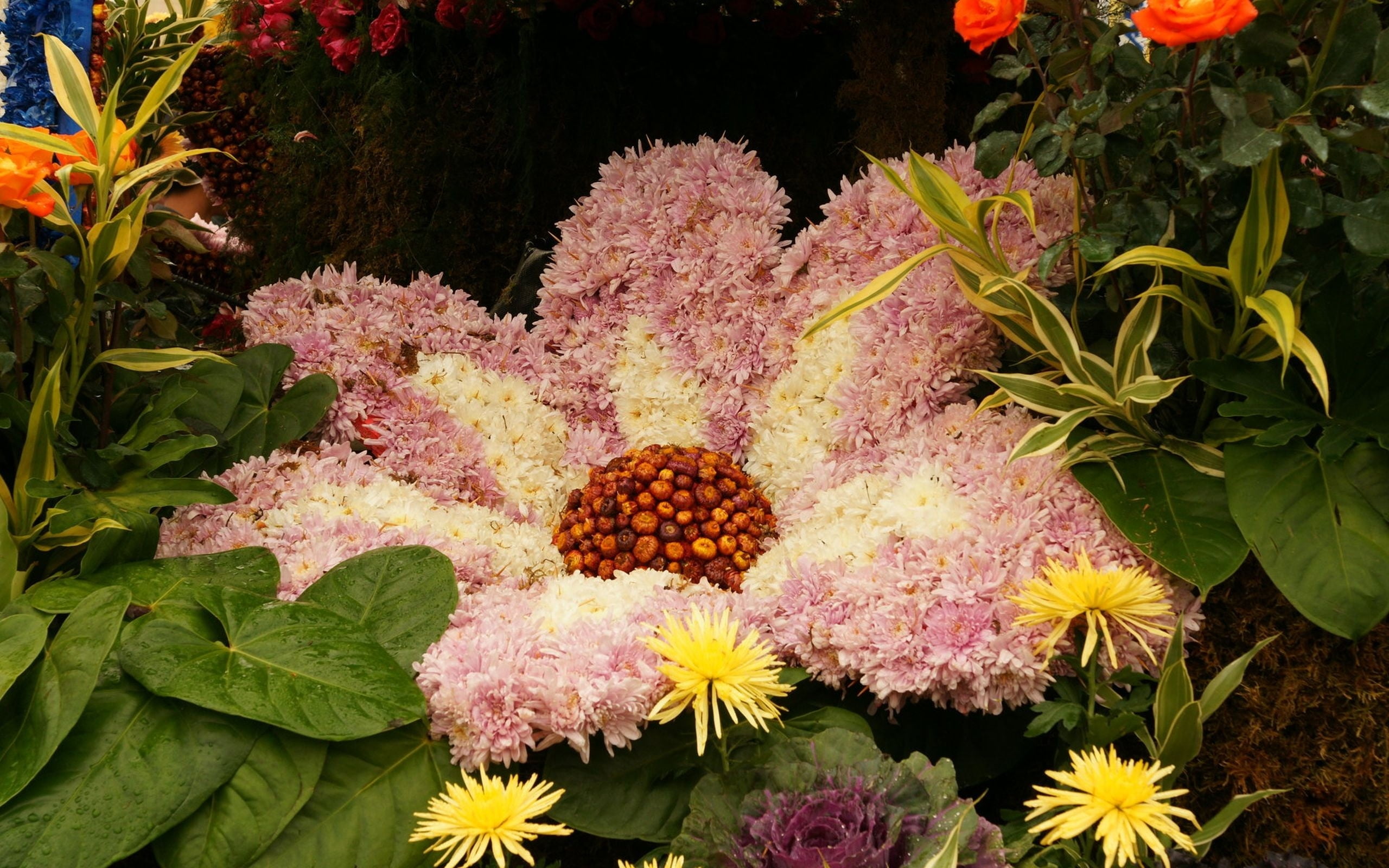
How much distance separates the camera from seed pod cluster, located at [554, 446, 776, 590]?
6.66 ft

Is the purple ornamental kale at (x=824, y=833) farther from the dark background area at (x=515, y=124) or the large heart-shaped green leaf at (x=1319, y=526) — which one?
the dark background area at (x=515, y=124)

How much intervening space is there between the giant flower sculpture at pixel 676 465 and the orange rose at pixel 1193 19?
46 cm

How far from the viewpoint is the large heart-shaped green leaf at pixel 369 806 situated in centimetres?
137

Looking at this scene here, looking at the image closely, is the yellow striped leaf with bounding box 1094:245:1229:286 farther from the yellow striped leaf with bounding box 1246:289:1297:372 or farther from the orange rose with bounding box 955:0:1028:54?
the orange rose with bounding box 955:0:1028:54

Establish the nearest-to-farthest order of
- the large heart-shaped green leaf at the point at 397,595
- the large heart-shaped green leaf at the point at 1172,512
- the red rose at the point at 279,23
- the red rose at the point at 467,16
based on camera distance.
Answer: the large heart-shaped green leaf at the point at 1172,512, the large heart-shaped green leaf at the point at 397,595, the red rose at the point at 467,16, the red rose at the point at 279,23

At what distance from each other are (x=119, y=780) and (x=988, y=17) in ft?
5.07

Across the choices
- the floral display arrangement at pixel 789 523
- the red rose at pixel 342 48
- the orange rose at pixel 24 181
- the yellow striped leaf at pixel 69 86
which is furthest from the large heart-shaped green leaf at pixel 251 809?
the red rose at pixel 342 48

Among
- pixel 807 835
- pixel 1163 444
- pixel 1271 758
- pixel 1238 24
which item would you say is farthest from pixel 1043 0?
pixel 807 835

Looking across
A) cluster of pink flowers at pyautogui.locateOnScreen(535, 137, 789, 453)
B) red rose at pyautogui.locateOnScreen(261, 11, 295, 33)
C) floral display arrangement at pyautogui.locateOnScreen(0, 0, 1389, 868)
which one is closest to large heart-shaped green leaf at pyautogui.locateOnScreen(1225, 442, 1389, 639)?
floral display arrangement at pyautogui.locateOnScreen(0, 0, 1389, 868)

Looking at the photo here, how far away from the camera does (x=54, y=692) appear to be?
1.36 m

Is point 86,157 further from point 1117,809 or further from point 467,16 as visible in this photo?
point 1117,809

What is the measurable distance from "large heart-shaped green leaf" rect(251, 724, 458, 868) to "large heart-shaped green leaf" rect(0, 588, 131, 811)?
295 millimetres

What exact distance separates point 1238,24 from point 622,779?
127cm

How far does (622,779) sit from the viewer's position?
1472 mm
